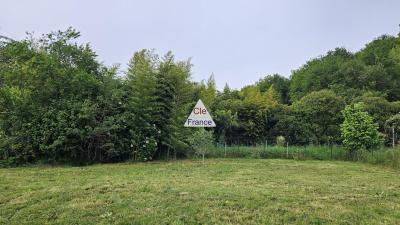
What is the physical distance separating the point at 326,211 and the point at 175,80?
9123 mm

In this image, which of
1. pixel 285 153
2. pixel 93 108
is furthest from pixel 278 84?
pixel 93 108

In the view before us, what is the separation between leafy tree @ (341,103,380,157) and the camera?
42.1ft

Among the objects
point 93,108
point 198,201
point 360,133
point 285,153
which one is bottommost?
point 198,201

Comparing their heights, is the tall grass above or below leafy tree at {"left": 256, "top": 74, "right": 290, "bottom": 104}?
below

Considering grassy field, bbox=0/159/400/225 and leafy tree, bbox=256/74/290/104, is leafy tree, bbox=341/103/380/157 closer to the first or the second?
grassy field, bbox=0/159/400/225

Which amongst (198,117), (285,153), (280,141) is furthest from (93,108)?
(280,141)

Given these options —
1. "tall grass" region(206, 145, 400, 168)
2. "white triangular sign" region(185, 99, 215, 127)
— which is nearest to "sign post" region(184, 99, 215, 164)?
"white triangular sign" region(185, 99, 215, 127)

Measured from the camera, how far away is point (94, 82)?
1198cm

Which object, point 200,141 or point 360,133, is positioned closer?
point 200,141

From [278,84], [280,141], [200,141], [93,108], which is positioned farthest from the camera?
[278,84]

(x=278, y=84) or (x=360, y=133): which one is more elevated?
(x=278, y=84)

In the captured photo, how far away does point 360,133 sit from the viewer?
1286 cm

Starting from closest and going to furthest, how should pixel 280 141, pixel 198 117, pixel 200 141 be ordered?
pixel 198 117 → pixel 200 141 → pixel 280 141

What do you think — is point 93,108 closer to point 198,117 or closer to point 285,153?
point 198,117
